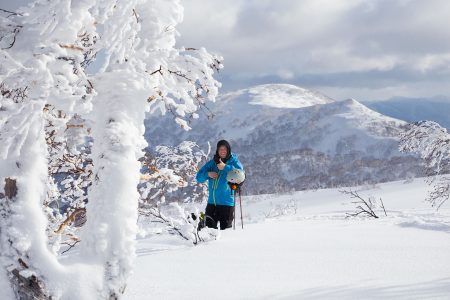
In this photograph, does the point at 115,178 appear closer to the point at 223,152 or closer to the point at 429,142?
the point at 223,152

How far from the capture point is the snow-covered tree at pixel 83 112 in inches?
90.3

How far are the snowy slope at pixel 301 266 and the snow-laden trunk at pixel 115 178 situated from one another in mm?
857

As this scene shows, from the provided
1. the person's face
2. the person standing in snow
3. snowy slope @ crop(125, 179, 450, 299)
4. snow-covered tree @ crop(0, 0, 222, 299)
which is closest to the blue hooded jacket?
the person standing in snow

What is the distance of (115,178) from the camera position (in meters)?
2.63

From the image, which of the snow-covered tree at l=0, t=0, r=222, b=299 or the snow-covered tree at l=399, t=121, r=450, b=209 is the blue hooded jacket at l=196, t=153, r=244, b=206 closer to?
the snow-covered tree at l=0, t=0, r=222, b=299

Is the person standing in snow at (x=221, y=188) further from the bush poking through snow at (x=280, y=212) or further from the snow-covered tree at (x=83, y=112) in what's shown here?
the bush poking through snow at (x=280, y=212)

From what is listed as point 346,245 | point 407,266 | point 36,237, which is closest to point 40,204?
point 36,237

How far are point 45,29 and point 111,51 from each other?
40cm

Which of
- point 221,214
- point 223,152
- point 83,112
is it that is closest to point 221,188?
point 221,214

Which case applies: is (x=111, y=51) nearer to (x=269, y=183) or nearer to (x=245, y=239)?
(x=245, y=239)

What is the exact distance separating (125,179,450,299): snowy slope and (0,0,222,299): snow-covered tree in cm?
98

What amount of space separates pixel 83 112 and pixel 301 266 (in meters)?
2.53

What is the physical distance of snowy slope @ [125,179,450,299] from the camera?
3174 mm

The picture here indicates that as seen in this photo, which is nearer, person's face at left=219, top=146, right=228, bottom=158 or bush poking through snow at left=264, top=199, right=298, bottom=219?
person's face at left=219, top=146, right=228, bottom=158
